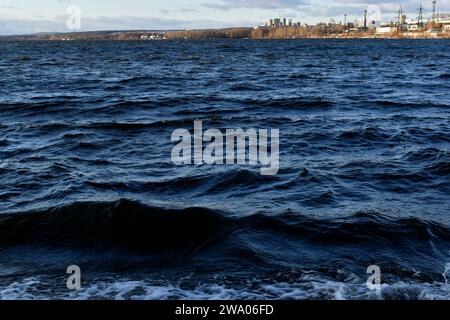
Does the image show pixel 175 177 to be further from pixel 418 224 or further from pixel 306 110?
pixel 306 110

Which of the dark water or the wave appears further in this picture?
the wave

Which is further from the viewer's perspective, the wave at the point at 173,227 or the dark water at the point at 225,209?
the wave at the point at 173,227

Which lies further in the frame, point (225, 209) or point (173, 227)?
point (225, 209)

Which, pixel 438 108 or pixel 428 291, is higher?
pixel 438 108

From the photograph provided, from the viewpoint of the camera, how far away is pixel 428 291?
24.2 ft

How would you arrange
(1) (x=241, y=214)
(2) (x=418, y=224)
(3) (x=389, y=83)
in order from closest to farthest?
(2) (x=418, y=224)
(1) (x=241, y=214)
(3) (x=389, y=83)

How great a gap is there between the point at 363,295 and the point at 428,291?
0.92 m

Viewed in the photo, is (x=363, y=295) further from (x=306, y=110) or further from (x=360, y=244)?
(x=306, y=110)

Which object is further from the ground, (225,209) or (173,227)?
(225,209)

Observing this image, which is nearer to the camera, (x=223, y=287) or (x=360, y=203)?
(x=223, y=287)

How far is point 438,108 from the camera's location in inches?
899
